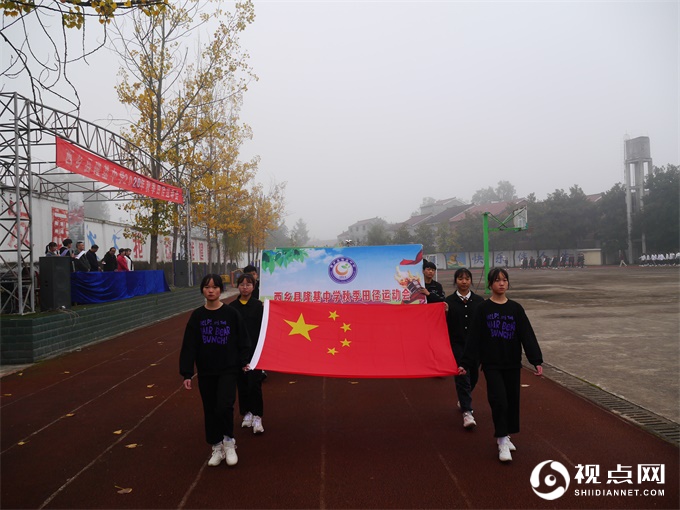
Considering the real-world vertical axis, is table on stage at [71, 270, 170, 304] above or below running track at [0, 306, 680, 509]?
above

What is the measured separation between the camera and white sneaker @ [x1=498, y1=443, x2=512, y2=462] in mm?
4055

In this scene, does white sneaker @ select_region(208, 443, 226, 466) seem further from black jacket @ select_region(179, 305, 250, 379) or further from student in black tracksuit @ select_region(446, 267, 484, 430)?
student in black tracksuit @ select_region(446, 267, 484, 430)

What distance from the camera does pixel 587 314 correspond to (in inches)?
550

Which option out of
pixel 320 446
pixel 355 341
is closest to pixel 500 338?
pixel 355 341

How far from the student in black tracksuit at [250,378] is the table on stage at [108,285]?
805 centimetres

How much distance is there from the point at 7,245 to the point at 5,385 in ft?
34.9

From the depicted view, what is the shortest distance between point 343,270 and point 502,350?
4187 millimetres

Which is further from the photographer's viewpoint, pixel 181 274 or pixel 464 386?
pixel 181 274

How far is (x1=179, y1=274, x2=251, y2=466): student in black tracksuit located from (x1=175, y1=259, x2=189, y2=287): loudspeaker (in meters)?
17.1

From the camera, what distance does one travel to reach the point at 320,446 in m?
4.57

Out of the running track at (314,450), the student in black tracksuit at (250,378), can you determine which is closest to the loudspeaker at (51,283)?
the running track at (314,450)

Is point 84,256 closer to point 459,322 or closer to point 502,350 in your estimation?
point 459,322

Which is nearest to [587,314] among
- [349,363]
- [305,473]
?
[349,363]

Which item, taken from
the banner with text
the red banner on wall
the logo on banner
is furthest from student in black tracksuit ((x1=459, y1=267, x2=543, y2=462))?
the red banner on wall
